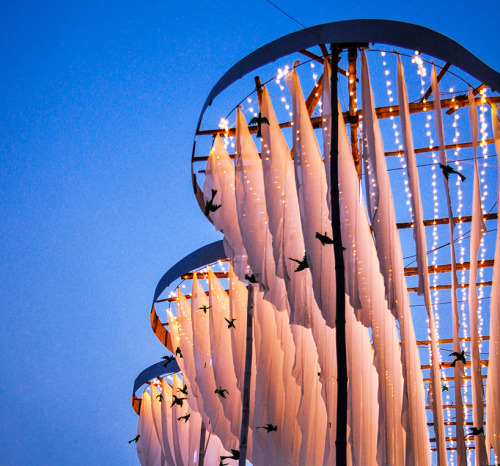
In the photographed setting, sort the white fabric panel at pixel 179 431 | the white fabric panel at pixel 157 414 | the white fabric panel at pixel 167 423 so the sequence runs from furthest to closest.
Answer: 1. the white fabric panel at pixel 157 414
2. the white fabric panel at pixel 167 423
3. the white fabric panel at pixel 179 431

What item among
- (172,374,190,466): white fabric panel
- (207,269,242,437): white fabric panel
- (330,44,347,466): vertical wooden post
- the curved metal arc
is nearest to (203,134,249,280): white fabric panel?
(207,269,242,437): white fabric panel

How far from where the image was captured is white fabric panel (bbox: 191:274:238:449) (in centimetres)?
1620

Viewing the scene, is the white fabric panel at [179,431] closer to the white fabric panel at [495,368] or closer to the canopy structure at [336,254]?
the canopy structure at [336,254]

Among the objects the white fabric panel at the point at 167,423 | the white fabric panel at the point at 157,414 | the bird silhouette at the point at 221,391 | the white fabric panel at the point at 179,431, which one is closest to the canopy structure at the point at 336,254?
the bird silhouette at the point at 221,391

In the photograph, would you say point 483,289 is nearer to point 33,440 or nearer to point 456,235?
point 456,235

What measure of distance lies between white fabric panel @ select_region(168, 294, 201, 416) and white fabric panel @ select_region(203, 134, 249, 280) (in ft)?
16.2

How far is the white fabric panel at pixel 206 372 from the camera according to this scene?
16203 mm

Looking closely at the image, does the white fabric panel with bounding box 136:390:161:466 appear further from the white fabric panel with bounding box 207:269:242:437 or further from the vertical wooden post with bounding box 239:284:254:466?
the vertical wooden post with bounding box 239:284:254:466

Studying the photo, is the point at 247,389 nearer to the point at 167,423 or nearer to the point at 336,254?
the point at 336,254

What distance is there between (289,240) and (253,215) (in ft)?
3.73

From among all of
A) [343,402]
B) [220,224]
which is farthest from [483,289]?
[343,402]

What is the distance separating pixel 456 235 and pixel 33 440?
5175cm

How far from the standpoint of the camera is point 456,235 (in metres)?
17.8

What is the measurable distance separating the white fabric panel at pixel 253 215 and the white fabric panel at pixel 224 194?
1.04 meters
